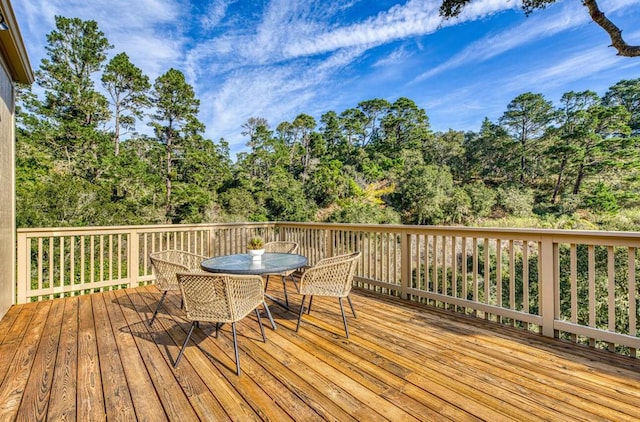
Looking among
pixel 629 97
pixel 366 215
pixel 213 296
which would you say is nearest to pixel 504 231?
pixel 213 296

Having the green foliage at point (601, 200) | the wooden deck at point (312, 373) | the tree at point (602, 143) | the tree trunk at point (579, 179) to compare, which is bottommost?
the wooden deck at point (312, 373)

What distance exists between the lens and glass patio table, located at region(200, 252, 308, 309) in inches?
103

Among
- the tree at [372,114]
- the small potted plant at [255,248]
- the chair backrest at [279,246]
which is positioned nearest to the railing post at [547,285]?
the small potted plant at [255,248]

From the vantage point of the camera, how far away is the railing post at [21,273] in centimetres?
361

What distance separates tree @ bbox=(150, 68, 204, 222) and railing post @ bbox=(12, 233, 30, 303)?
12521 mm

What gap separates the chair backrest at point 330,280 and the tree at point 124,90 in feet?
54.2

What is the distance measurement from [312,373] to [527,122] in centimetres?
3051

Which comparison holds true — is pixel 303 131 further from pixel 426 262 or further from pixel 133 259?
pixel 426 262

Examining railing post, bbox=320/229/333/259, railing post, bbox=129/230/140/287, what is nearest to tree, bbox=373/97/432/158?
railing post, bbox=320/229/333/259

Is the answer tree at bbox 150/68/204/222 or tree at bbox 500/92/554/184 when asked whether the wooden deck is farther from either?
tree at bbox 500/92/554/184

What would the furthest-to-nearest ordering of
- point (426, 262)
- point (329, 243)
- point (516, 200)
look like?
1. point (516, 200)
2. point (329, 243)
3. point (426, 262)

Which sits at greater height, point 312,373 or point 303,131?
point 303,131

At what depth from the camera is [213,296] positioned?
2146mm

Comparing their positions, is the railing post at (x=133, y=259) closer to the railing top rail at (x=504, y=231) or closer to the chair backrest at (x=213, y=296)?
the chair backrest at (x=213, y=296)
